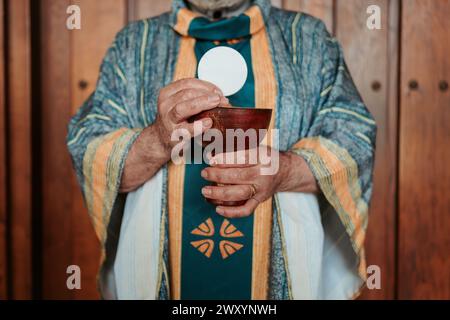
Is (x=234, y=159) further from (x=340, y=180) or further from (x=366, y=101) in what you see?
(x=366, y=101)

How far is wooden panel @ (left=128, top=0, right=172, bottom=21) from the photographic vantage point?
156cm

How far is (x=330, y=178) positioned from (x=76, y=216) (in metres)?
0.91

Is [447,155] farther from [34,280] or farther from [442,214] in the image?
[34,280]

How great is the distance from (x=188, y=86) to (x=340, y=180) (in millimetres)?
360

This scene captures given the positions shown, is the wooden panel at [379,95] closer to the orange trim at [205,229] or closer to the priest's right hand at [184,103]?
the orange trim at [205,229]

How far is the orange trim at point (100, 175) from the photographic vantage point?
0.99 meters

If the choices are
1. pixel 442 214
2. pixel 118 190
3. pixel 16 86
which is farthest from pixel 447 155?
pixel 16 86

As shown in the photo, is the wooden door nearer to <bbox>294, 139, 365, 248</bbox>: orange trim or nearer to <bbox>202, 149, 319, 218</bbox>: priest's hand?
<bbox>294, 139, 365, 248</bbox>: orange trim

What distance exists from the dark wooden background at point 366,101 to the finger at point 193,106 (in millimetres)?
852

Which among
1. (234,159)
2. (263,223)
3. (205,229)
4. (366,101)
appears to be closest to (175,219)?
(205,229)

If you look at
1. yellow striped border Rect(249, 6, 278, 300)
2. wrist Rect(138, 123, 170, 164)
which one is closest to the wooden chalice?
wrist Rect(138, 123, 170, 164)

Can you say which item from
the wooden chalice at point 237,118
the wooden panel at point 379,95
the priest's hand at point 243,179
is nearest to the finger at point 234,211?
the priest's hand at point 243,179

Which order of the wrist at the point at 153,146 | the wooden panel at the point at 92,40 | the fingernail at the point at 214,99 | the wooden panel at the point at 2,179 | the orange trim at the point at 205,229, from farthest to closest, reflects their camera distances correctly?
the wooden panel at the point at 92,40 → the wooden panel at the point at 2,179 → the orange trim at the point at 205,229 → the wrist at the point at 153,146 → the fingernail at the point at 214,99

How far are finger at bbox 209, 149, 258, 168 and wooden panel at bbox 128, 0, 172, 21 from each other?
88 cm
